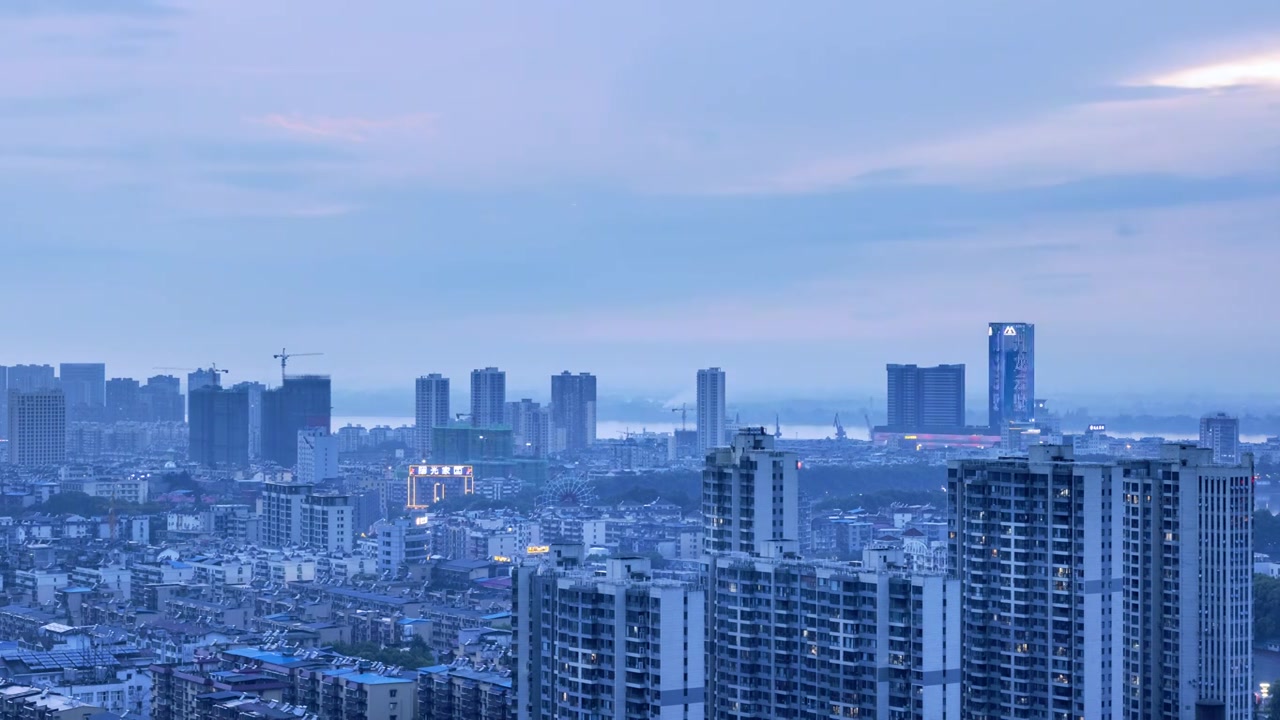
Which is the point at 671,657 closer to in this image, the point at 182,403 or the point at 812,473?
the point at 812,473

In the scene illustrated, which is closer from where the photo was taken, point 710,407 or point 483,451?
point 483,451

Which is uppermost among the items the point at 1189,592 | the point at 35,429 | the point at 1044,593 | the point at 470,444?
the point at 35,429

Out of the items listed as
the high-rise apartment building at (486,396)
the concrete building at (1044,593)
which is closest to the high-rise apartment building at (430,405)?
the high-rise apartment building at (486,396)

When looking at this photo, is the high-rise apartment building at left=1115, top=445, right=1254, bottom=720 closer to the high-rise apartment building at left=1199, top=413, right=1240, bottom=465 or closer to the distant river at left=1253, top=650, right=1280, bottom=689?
the distant river at left=1253, top=650, right=1280, bottom=689

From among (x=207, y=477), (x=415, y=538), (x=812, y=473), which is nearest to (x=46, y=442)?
(x=207, y=477)

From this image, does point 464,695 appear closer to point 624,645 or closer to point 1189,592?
point 624,645

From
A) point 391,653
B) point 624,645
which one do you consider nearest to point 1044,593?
point 624,645
